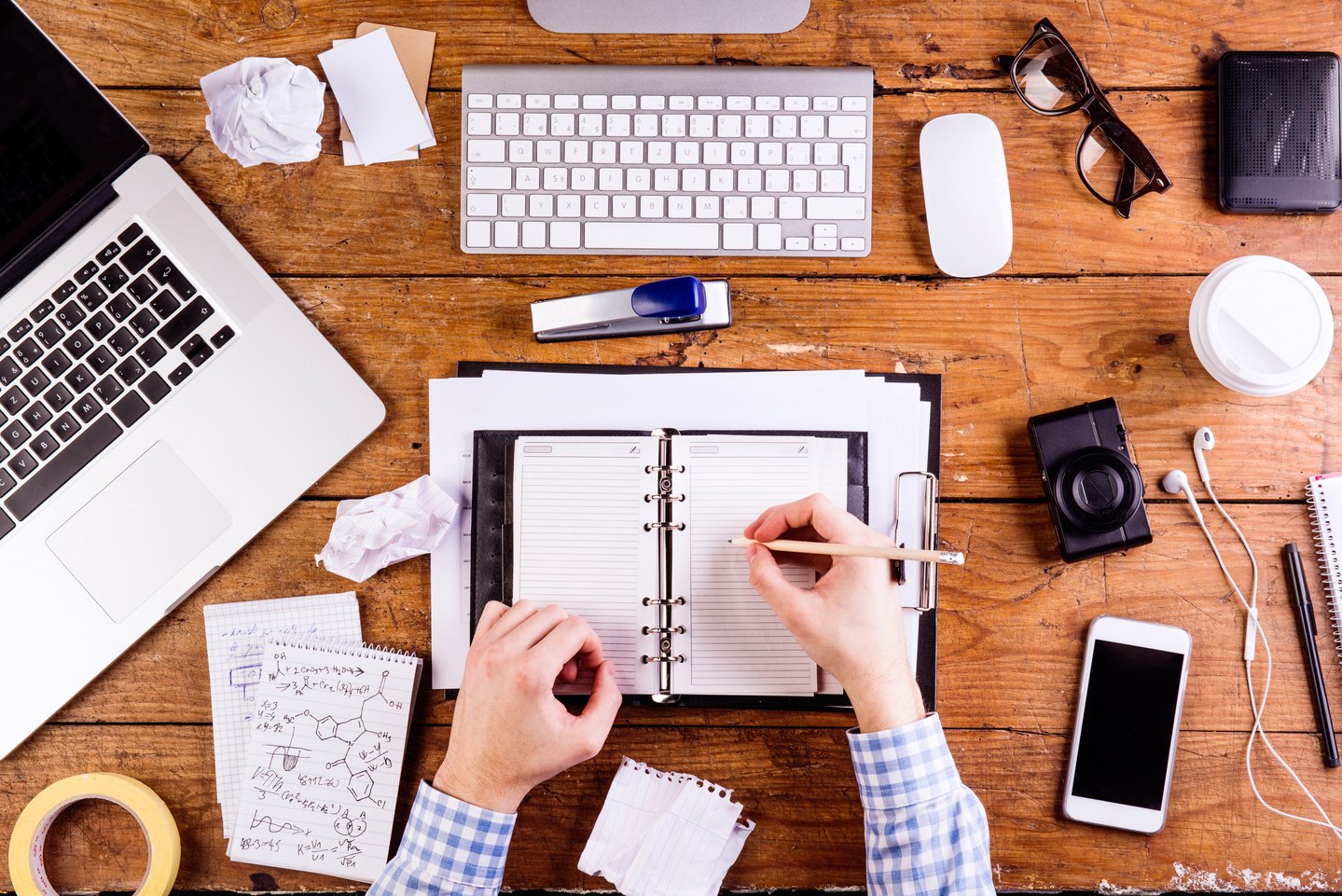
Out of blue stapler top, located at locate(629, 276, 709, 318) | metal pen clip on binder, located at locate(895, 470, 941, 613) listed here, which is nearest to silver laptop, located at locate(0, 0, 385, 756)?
blue stapler top, located at locate(629, 276, 709, 318)

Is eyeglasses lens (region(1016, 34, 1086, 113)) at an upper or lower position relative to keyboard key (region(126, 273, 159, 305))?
upper

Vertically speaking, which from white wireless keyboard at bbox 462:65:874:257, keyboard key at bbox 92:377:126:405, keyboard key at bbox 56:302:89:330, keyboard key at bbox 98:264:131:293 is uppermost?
white wireless keyboard at bbox 462:65:874:257

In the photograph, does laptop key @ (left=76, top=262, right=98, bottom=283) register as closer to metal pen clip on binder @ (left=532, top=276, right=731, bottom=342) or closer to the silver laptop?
the silver laptop

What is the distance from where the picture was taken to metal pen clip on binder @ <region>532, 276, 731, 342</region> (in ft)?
2.99

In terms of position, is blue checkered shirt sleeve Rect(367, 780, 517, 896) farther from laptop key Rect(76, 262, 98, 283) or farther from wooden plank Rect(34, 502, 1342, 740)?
laptop key Rect(76, 262, 98, 283)

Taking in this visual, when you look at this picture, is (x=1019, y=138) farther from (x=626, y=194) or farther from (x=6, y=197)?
(x=6, y=197)

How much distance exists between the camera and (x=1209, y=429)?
38.0 inches

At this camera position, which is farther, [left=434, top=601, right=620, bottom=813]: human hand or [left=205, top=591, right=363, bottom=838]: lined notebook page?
[left=205, top=591, right=363, bottom=838]: lined notebook page

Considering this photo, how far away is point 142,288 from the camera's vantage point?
0.92 m

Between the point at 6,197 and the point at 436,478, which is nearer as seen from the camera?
the point at 6,197

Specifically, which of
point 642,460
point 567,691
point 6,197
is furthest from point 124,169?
point 567,691

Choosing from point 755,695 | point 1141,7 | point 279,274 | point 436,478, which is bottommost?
point 755,695

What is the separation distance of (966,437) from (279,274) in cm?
84

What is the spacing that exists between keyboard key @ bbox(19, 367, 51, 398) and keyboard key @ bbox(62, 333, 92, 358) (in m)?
0.04
